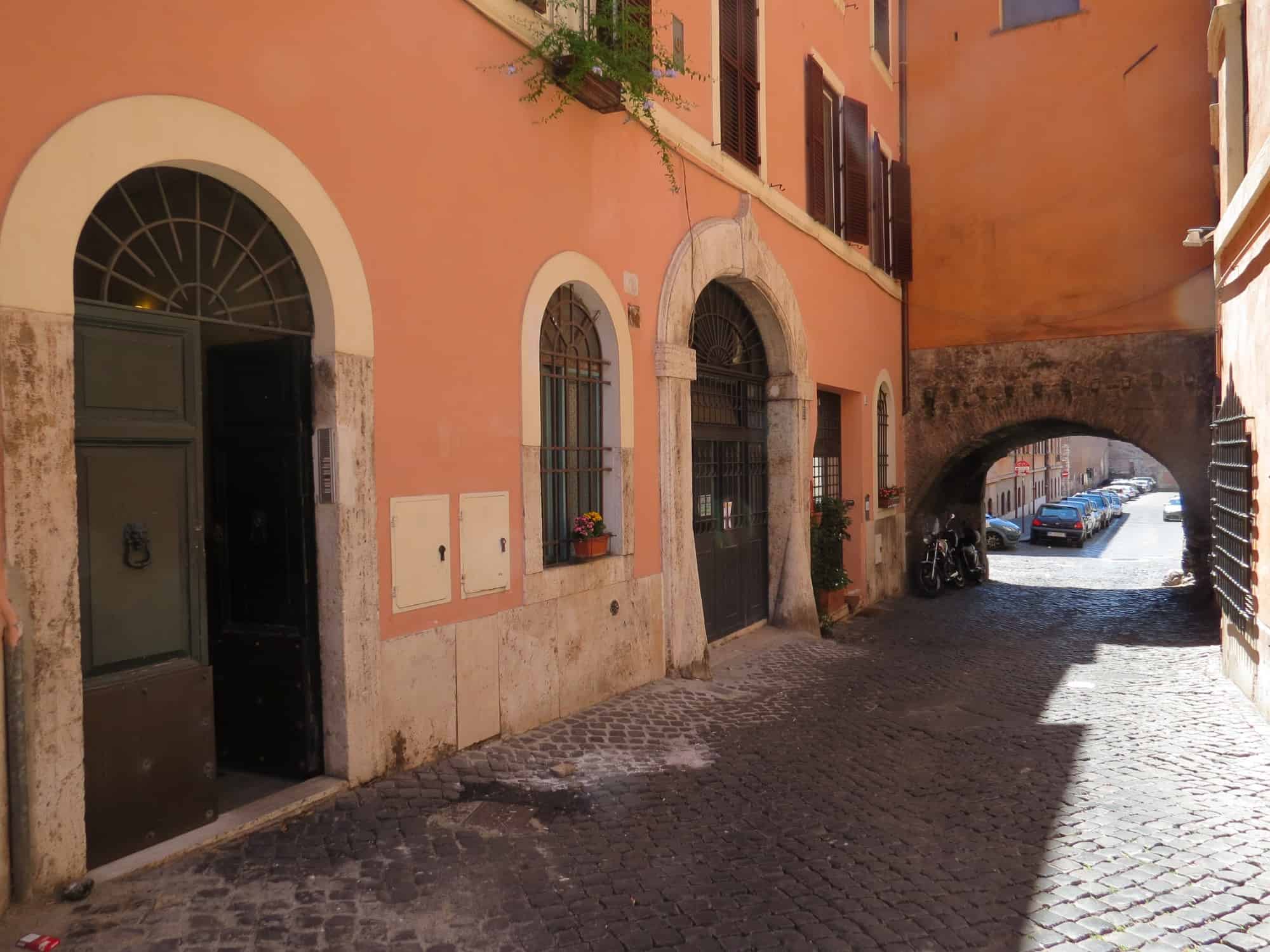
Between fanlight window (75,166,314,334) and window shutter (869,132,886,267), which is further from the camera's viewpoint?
window shutter (869,132,886,267)

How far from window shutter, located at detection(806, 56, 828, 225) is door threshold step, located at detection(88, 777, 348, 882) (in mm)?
8051

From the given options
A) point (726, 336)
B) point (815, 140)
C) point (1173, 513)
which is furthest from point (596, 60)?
point (1173, 513)

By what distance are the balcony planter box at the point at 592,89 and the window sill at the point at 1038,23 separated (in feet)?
31.8

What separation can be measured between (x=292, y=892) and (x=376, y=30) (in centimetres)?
388

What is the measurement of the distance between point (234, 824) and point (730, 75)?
7.18 meters

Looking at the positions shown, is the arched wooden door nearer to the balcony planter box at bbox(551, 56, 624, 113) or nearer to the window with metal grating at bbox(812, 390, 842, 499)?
the window with metal grating at bbox(812, 390, 842, 499)

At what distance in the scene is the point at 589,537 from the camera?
628 centimetres

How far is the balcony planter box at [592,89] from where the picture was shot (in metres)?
5.79

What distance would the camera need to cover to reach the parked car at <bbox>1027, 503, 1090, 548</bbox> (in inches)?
942

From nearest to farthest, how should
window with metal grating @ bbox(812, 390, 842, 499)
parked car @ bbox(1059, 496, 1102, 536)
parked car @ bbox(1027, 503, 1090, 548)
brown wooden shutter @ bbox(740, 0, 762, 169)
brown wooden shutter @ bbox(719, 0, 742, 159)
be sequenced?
brown wooden shutter @ bbox(719, 0, 742, 159) < brown wooden shutter @ bbox(740, 0, 762, 169) < window with metal grating @ bbox(812, 390, 842, 499) < parked car @ bbox(1027, 503, 1090, 548) < parked car @ bbox(1059, 496, 1102, 536)

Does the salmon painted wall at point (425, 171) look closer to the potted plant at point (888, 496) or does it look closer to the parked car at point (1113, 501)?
the potted plant at point (888, 496)

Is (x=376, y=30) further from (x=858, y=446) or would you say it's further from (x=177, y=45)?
(x=858, y=446)

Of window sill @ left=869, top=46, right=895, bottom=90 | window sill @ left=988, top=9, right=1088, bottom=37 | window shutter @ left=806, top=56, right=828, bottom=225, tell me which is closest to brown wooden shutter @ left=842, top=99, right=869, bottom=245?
window shutter @ left=806, top=56, right=828, bottom=225

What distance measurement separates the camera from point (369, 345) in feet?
15.0
